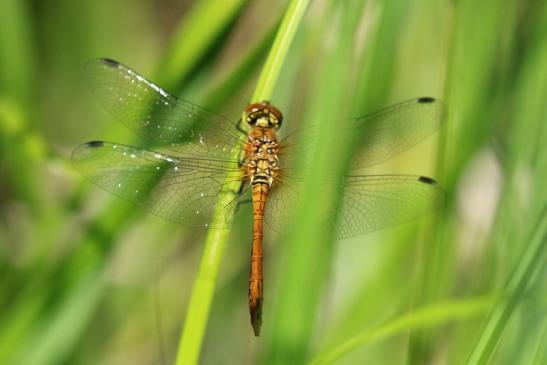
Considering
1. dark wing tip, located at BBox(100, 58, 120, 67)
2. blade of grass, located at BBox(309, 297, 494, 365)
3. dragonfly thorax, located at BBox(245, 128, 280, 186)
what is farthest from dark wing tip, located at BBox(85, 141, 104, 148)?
blade of grass, located at BBox(309, 297, 494, 365)

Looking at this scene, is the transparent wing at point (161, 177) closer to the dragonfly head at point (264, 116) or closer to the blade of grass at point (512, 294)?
the dragonfly head at point (264, 116)

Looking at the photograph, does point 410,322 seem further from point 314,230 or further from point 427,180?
point 427,180

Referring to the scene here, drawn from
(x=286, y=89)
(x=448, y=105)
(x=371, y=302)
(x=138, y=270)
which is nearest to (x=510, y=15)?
(x=448, y=105)

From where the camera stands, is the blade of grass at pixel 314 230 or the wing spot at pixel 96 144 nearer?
the blade of grass at pixel 314 230

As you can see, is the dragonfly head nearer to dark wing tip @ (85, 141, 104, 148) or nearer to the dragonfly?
the dragonfly

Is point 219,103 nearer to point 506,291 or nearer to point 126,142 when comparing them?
point 126,142

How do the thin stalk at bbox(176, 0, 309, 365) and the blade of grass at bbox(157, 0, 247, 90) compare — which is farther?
the blade of grass at bbox(157, 0, 247, 90)

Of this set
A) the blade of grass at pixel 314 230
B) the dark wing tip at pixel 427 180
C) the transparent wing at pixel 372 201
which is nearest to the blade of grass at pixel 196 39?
the blade of grass at pixel 314 230

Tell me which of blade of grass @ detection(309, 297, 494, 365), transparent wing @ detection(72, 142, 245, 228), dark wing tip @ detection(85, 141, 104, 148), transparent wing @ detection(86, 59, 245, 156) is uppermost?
transparent wing @ detection(86, 59, 245, 156)
